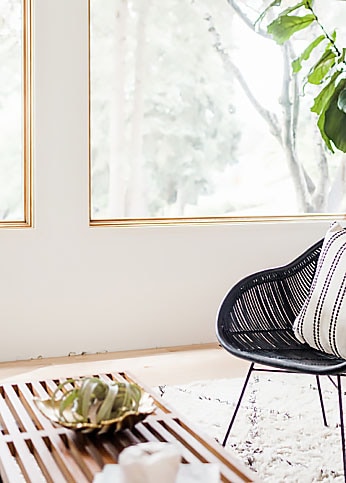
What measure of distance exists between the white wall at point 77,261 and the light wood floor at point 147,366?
82 millimetres

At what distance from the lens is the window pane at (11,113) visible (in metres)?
3.61

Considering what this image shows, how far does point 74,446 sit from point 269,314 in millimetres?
1247

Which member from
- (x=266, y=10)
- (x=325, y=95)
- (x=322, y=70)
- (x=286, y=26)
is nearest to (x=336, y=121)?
(x=325, y=95)

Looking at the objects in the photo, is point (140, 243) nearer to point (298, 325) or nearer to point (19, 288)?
point (19, 288)

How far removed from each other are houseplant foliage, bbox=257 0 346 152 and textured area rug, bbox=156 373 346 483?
1335 mm

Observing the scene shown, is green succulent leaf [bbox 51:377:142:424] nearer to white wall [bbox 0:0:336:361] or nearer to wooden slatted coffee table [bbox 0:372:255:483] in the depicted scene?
wooden slatted coffee table [bbox 0:372:255:483]

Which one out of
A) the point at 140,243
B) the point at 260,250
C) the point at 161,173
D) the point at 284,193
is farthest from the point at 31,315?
the point at 284,193

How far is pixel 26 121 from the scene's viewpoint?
3633 millimetres

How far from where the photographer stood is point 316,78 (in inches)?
160

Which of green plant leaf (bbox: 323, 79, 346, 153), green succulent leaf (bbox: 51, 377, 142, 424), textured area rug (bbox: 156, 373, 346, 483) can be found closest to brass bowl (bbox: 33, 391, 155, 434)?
green succulent leaf (bbox: 51, 377, 142, 424)

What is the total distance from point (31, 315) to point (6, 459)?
2.09 metres

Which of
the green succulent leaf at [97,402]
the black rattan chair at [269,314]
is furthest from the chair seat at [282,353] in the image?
the green succulent leaf at [97,402]

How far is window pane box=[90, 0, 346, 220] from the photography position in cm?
385

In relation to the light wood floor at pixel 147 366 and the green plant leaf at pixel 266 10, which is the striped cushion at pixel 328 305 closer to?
the light wood floor at pixel 147 366
